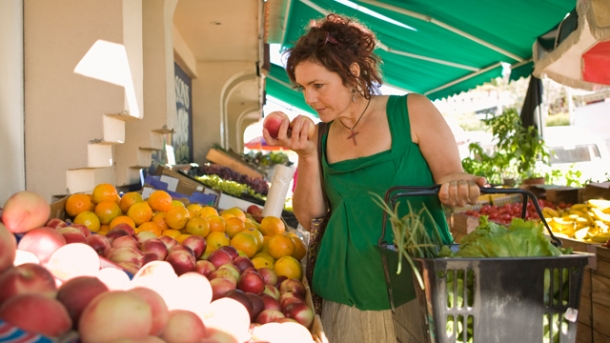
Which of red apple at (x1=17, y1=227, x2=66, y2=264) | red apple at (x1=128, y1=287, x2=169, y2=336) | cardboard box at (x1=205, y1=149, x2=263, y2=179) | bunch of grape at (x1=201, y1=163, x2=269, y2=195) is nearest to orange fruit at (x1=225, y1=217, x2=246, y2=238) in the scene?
red apple at (x1=17, y1=227, x2=66, y2=264)

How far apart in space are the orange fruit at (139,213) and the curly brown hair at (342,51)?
124cm

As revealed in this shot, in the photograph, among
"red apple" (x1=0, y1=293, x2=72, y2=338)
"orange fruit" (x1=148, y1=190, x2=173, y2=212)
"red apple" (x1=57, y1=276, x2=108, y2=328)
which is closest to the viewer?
A: "red apple" (x1=0, y1=293, x2=72, y2=338)

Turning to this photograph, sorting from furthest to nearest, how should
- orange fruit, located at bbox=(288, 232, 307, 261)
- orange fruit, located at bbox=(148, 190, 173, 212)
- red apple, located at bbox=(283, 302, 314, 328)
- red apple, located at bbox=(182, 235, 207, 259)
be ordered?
orange fruit, located at bbox=(148, 190, 173, 212) → orange fruit, located at bbox=(288, 232, 307, 261) → red apple, located at bbox=(182, 235, 207, 259) → red apple, located at bbox=(283, 302, 314, 328)

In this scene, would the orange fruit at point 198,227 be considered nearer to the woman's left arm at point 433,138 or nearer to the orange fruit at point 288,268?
the orange fruit at point 288,268

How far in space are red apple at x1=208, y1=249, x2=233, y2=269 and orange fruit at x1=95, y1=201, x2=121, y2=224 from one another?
0.98m

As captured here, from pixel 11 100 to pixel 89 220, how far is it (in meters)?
0.80

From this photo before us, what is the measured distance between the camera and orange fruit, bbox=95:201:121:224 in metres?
2.89

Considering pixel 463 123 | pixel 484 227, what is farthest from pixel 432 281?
pixel 463 123

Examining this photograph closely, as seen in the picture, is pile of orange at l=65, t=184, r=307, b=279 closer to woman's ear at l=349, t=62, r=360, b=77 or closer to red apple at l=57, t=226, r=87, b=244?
red apple at l=57, t=226, r=87, b=244

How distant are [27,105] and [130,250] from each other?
1.68 m

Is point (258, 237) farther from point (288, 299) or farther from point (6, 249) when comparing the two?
point (6, 249)

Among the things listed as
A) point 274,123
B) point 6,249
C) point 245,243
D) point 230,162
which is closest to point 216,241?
point 245,243

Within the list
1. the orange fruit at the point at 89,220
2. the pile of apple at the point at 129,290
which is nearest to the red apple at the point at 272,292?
the pile of apple at the point at 129,290

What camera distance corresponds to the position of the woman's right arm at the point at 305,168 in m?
2.16
